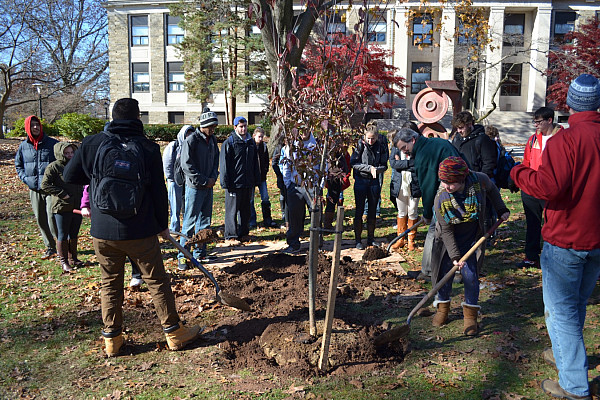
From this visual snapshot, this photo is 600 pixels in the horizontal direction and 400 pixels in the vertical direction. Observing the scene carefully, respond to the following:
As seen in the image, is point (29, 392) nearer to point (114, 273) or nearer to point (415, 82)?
point (114, 273)

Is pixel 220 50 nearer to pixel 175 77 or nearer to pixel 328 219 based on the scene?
pixel 175 77

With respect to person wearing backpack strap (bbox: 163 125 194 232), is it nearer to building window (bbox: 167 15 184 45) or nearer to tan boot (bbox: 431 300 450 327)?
tan boot (bbox: 431 300 450 327)

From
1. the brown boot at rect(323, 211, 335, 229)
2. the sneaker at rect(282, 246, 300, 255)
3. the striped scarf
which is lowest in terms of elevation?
the sneaker at rect(282, 246, 300, 255)

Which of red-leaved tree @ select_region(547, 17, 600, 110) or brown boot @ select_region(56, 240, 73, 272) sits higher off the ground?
red-leaved tree @ select_region(547, 17, 600, 110)

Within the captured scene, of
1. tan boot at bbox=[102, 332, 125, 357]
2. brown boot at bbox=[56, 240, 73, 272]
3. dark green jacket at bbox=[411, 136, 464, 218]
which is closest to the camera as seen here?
tan boot at bbox=[102, 332, 125, 357]

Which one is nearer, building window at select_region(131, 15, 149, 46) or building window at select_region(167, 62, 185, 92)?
building window at select_region(167, 62, 185, 92)

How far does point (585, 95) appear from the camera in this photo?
3430mm

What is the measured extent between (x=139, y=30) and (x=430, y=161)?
40.8 meters

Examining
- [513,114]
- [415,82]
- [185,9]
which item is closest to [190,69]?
[185,9]

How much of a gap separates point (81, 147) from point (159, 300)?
152 centimetres

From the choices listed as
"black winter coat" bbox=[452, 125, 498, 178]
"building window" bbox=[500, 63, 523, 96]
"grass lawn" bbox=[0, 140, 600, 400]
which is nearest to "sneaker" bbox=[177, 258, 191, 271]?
"grass lawn" bbox=[0, 140, 600, 400]

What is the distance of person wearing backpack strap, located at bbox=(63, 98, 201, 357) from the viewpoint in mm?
4246

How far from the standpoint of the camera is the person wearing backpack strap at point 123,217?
4.25m

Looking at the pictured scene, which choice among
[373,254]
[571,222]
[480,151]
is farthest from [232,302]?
[480,151]
